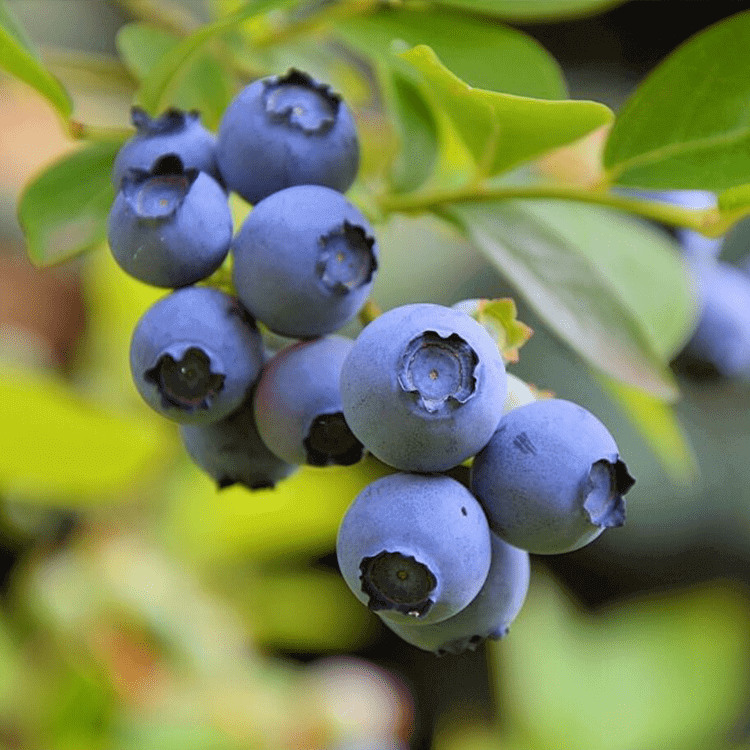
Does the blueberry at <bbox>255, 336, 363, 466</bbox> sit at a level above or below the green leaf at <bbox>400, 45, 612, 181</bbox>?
below

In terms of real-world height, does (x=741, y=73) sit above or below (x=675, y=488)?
above

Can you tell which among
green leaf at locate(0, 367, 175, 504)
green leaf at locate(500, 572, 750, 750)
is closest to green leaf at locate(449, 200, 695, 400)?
green leaf at locate(0, 367, 175, 504)

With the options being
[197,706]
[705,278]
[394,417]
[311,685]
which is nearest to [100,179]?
[394,417]

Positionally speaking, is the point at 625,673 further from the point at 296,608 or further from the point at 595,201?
the point at 595,201

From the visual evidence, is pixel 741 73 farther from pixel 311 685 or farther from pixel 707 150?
pixel 311 685

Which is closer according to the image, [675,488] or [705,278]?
[705,278]

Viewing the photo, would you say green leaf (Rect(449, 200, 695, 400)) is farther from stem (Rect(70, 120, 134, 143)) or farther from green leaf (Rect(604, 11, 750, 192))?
stem (Rect(70, 120, 134, 143))
